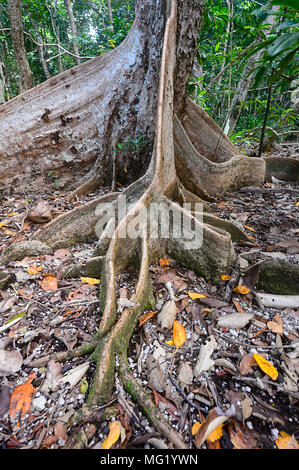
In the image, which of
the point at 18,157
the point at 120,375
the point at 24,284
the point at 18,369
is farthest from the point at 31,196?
the point at 120,375

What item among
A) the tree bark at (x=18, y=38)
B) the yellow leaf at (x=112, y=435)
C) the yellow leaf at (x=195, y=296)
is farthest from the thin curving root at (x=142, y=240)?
the tree bark at (x=18, y=38)

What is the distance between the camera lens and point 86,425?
103 cm

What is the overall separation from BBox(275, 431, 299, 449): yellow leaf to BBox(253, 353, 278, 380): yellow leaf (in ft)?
0.82

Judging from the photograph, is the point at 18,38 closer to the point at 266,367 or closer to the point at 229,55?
the point at 229,55

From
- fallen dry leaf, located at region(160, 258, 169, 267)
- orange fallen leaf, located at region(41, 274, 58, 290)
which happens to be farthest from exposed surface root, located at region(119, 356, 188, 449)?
fallen dry leaf, located at region(160, 258, 169, 267)

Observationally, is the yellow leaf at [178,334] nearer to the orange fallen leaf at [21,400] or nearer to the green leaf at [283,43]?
the orange fallen leaf at [21,400]

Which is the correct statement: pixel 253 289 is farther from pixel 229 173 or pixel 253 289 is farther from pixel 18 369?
pixel 229 173

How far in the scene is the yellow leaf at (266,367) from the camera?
1.25m

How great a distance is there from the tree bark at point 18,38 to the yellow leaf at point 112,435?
5.97 m

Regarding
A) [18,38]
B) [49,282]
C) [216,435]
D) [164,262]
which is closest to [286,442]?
[216,435]

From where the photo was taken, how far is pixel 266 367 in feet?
4.19

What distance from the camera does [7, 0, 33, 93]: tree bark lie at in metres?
4.29

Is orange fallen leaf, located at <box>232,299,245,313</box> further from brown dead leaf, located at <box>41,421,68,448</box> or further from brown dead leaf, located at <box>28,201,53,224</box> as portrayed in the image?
brown dead leaf, located at <box>28,201,53,224</box>

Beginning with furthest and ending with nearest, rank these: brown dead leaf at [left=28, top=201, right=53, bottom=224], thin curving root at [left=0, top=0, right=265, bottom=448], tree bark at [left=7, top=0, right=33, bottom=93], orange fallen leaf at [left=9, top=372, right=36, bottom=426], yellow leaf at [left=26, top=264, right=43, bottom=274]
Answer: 1. tree bark at [left=7, top=0, right=33, bottom=93]
2. brown dead leaf at [left=28, top=201, right=53, bottom=224]
3. yellow leaf at [left=26, top=264, right=43, bottom=274]
4. thin curving root at [left=0, top=0, right=265, bottom=448]
5. orange fallen leaf at [left=9, top=372, right=36, bottom=426]
